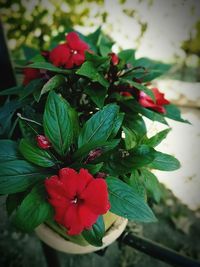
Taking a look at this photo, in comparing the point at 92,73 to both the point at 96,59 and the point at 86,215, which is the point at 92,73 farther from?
the point at 86,215

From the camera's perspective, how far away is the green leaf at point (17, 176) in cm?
87

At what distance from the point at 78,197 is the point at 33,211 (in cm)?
14

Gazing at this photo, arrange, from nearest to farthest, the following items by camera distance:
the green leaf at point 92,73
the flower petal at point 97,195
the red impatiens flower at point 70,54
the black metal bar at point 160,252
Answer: the flower petal at point 97,195
the green leaf at point 92,73
the red impatiens flower at point 70,54
the black metal bar at point 160,252

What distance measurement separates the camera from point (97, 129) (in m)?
0.95

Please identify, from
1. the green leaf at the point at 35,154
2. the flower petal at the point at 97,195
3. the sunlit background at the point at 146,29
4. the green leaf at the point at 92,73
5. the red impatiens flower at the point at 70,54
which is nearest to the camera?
the flower petal at the point at 97,195

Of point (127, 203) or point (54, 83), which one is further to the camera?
point (54, 83)

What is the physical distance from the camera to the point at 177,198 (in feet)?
7.28

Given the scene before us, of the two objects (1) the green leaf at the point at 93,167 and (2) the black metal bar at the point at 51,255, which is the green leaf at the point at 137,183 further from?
(2) the black metal bar at the point at 51,255

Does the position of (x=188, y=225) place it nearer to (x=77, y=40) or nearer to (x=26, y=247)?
(x=26, y=247)

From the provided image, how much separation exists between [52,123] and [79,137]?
9 cm

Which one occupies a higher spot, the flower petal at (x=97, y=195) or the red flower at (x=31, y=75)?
the red flower at (x=31, y=75)

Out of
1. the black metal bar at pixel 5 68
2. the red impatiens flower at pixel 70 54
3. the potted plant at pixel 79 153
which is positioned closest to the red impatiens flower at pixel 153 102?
the potted plant at pixel 79 153

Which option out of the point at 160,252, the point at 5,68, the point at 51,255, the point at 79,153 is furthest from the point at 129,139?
the point at 5,68

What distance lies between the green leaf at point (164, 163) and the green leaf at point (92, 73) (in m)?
0.30
